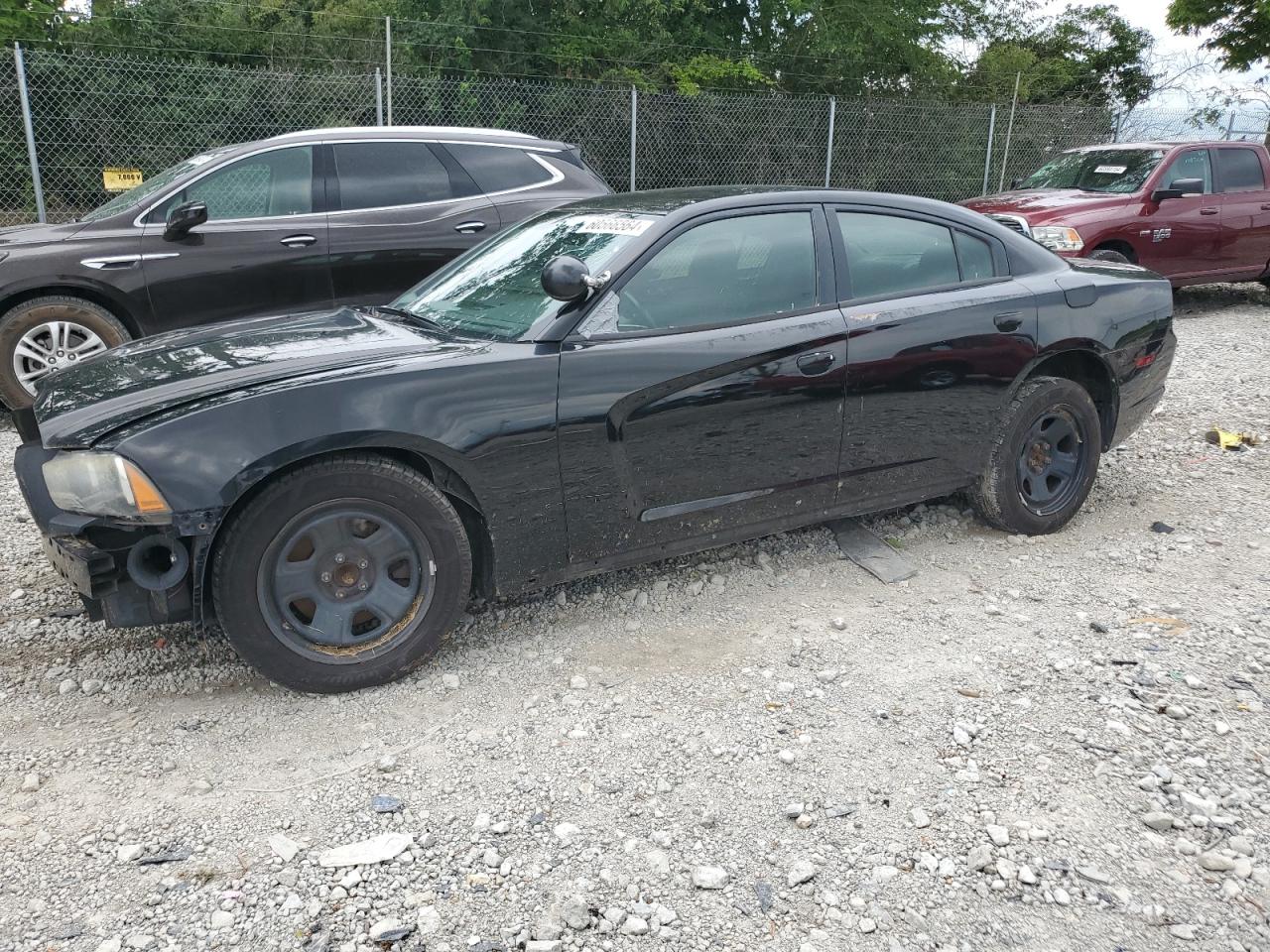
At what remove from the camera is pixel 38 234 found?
21.3ft

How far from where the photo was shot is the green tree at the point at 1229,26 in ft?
66.1

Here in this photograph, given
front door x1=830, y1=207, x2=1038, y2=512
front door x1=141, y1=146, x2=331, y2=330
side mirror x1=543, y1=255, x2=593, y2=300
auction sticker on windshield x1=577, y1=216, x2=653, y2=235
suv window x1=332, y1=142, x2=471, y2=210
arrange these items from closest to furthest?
side mirror x1=543, y1=255, x2=593, y2=300
auction sticker on windshield x1=577, y1=216, x2=653, y2=235
front door x1=830, y1=207, x2=1038, y2=512
front door x1=141, y1=146, x2=331, y2=330
suv window x1=332, y1=142, x2=471, y2=210

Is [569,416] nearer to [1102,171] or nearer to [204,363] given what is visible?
[204,363]

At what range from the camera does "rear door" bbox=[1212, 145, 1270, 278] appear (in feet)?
35.0

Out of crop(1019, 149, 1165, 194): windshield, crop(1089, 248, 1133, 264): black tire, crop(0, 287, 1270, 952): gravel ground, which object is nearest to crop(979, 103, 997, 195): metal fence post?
crop(1019, 149, 1165, 194): windshield

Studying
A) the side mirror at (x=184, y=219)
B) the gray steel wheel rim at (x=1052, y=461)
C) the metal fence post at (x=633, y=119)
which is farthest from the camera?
the metal fence post at (x=633, y=119)

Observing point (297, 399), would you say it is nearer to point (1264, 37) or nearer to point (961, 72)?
point (961, 72)

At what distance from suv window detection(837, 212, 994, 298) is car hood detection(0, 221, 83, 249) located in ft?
16.6

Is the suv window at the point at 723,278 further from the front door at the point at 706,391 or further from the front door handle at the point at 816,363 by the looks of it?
the front door handle at the point at 816,363

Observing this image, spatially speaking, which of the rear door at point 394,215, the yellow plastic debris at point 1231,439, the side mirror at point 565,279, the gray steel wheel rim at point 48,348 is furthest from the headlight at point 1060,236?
the gray steel wheel rim at point 48,348

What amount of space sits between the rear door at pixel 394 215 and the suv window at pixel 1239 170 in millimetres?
8076

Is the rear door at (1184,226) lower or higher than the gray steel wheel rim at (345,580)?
higher

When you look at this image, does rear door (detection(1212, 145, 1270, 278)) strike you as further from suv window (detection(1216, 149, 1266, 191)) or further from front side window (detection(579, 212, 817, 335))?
front side window (detection(579, 212, 817, 335))

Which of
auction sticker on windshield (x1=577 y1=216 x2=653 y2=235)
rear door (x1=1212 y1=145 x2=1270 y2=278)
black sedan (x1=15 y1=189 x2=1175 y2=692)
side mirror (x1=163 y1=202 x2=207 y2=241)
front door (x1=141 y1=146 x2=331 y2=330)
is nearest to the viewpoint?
black sedan (x1=15 y1=189 x2=1175 y2=692)
